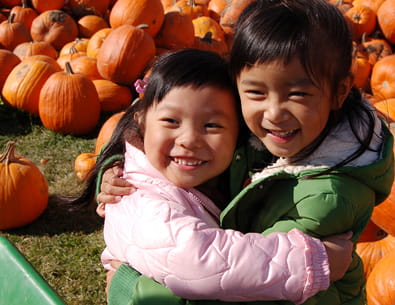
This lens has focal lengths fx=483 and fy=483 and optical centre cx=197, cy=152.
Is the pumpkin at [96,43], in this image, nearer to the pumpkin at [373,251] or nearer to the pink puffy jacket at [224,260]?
the pumpkin at [373,251]

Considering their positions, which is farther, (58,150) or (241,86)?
(58,150)

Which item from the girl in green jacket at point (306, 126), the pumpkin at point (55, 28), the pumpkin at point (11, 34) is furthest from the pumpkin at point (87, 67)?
the girl in green jacket at point (306, 126)

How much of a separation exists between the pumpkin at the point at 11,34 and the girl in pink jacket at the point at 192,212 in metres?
5.84

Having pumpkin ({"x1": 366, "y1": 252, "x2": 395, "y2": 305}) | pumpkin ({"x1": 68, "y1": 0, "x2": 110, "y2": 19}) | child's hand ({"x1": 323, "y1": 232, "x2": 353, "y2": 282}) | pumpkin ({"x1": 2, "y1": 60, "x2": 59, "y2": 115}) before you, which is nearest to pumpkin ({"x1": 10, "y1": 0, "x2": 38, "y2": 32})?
pumpkin ({"x1": 68, "y1": 0, "x2": 110, "y2": 19})

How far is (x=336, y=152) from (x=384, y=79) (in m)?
4.47

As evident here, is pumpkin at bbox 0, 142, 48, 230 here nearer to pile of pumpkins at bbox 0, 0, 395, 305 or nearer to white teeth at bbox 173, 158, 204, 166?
pile of pumpkins at bbox 0, 0, 395, 305

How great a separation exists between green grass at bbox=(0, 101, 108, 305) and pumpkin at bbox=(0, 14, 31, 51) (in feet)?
6.59

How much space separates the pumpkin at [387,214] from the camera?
3.17 meters

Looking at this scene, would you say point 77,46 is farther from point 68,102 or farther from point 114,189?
point 114,189

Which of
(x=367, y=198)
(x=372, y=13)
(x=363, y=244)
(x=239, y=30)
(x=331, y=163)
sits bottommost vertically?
(x=363, y=244)

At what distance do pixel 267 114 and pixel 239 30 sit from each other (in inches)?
11.6

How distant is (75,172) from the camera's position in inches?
192

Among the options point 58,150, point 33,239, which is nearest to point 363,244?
point 33,239

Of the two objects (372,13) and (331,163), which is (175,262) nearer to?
(331,163)
